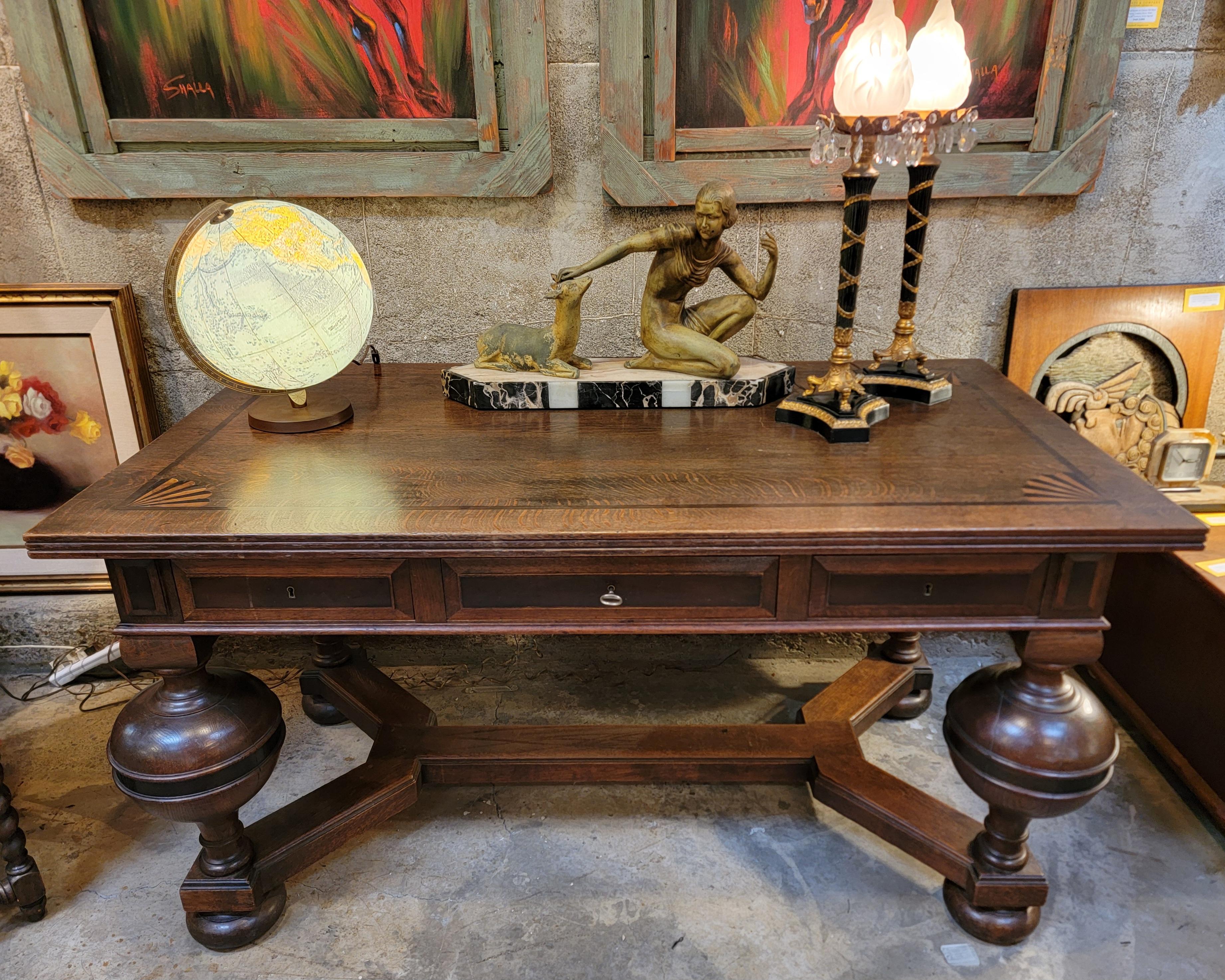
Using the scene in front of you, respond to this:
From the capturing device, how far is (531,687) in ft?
9.40

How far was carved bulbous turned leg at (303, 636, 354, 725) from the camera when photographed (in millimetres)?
2590

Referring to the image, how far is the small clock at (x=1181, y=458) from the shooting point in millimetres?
2562

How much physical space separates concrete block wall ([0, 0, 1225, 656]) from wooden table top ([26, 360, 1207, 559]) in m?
0.62

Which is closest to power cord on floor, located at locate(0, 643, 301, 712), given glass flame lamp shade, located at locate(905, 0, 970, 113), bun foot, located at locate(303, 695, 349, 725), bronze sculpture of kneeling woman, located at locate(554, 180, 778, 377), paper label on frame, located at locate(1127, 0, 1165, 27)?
bun foot, located at locate(303, 695, 349, 725)

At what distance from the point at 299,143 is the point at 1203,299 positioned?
281 centimetres

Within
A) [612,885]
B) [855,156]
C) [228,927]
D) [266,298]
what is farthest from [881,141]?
[228,927]

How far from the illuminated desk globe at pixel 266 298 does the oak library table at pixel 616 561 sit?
178 millimetres

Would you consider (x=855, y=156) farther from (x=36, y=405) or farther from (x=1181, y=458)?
(x=36, y=405)

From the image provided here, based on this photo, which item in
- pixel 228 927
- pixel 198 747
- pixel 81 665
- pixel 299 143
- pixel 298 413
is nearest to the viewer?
pixel 198 747

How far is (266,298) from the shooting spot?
1.81 meters

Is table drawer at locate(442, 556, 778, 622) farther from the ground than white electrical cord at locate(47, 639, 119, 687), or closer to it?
farther from the ground

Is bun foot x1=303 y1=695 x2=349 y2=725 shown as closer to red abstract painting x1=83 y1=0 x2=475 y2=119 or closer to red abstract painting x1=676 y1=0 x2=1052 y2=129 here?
red abstract painting x1=83 y1=0 x2=475 y2=119

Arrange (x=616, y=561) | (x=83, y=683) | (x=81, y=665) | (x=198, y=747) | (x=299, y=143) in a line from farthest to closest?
(x=83, y=683) < (x=81, y=665) < (x=299, y=143) < (x=198, y=747) < (x=616, y=561)

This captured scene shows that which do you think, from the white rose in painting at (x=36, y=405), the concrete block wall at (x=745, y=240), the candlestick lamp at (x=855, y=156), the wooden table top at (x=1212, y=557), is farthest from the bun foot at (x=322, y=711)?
the wooden table top at (x=1212, y=557)
